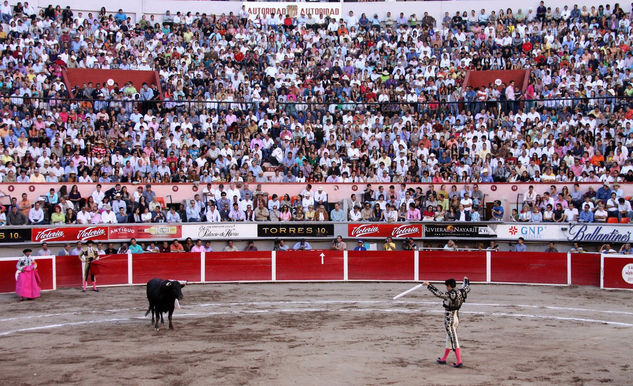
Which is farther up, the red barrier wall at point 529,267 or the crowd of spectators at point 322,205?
the crowd of spectators at point 322,205

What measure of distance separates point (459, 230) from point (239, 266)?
7.30 m

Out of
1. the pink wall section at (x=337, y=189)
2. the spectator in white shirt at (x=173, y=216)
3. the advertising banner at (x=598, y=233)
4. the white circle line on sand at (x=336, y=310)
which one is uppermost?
the pink wall section at (x=337, y=189)

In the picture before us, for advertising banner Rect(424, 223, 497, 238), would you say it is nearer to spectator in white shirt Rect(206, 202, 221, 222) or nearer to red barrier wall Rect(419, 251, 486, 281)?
red barrier wall Rect(419, 251, 486, 281)

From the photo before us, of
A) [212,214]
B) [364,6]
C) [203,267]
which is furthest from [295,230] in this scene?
[364,6]

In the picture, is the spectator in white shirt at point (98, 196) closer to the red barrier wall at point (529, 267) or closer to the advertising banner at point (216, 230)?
the advertising banner at point (216, 230)

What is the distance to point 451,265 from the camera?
23.9 meters

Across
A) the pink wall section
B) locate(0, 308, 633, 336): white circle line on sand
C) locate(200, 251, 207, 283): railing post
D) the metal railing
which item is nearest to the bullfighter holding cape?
locate(200, 251, 207, 283): railing post

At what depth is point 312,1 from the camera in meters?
38.0

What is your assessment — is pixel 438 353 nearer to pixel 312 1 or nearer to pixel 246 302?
pixel 246 302

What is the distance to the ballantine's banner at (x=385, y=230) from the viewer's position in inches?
987

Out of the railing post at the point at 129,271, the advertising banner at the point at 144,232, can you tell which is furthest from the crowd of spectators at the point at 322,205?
the railing post at the point at 129,271

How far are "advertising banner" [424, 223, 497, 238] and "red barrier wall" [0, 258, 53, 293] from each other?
11798 mm

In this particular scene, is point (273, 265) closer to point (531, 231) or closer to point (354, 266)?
point (354, 266)

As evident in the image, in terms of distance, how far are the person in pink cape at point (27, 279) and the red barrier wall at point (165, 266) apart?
3.35 metres
